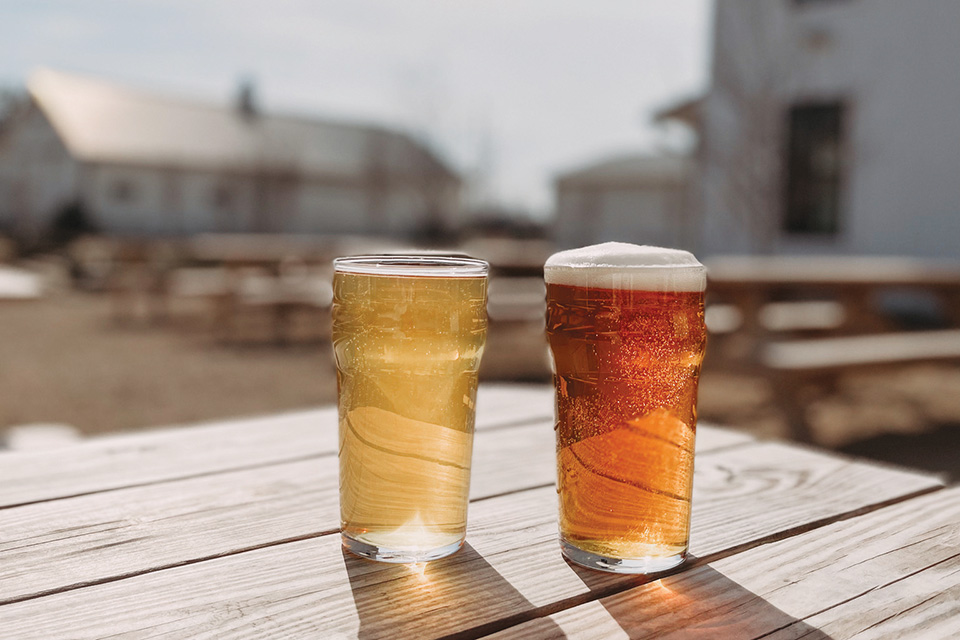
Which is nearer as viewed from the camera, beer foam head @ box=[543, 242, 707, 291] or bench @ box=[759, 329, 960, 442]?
beer foam head @ box=[543, 242, 707, 291]

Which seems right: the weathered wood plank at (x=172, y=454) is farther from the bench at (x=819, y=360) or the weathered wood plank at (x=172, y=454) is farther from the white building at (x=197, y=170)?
the white building at (x=197, y=170)

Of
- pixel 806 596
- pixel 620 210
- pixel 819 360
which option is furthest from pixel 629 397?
pixel 620 210

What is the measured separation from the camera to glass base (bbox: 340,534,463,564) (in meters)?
0.86

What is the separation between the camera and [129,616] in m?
0.73

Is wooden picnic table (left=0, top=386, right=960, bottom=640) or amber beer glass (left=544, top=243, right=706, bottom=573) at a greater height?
amber beer glass (left=544, top=243, right=706, bottom=573)

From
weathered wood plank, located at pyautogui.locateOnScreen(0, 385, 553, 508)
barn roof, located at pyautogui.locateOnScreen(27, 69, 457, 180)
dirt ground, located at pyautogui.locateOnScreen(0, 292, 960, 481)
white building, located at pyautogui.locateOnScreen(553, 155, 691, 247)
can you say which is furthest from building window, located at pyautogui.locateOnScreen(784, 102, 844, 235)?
barn roof, located at pyautogui.locateOnScreen(27, 69, 457, 180)

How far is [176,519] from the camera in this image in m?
0.98

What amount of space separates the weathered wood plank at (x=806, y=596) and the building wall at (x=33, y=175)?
28796 mm

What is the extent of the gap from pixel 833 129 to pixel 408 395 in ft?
32.2

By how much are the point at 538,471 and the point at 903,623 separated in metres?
0.56

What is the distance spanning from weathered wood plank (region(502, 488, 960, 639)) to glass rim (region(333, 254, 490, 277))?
0.34 metres

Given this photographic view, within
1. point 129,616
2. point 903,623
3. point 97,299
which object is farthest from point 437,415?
point 97,299

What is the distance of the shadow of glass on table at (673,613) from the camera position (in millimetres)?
717

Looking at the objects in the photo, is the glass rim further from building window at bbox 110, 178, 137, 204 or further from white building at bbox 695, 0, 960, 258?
building window at bbox 110, 178, 137, 204
